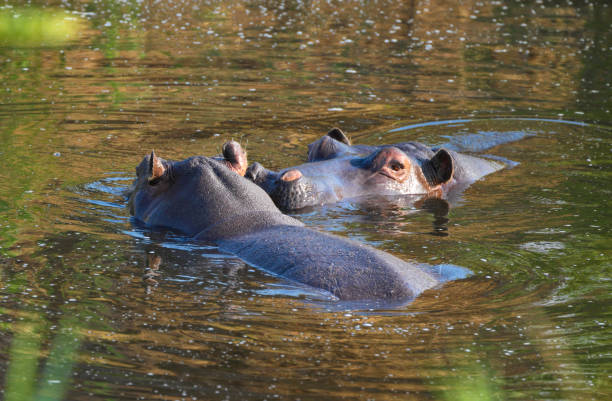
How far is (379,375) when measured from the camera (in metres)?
4.48

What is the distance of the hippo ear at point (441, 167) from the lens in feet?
29.3

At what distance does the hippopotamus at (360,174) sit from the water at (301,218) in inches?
8.6

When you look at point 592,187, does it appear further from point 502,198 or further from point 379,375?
point 379,375

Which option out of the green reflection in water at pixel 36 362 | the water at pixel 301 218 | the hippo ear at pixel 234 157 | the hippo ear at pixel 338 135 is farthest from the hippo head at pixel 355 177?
the green reflection in water at pixel 36 362

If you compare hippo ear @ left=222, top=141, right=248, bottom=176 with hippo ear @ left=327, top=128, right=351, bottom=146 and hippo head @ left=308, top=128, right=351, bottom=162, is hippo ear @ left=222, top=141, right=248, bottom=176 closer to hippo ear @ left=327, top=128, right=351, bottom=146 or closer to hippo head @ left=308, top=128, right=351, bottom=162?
hippo head @ left=308, top=128, right=351, bottom=162

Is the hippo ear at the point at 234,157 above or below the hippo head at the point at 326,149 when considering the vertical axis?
above

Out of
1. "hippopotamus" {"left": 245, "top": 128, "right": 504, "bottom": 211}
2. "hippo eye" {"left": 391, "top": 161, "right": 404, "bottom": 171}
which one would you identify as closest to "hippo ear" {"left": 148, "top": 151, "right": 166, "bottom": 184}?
"hippopotamus" {"left": 245, "top": 128, "right": 504, "bottom": 211}

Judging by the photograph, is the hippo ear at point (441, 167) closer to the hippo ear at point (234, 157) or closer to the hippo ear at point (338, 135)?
the hippo ear at point (338, 135)

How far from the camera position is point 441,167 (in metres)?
9.08

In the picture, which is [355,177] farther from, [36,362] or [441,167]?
[36,362]

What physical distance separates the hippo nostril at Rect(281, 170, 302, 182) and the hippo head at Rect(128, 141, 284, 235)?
84 cm

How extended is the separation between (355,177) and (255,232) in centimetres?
252

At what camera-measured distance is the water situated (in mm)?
4539

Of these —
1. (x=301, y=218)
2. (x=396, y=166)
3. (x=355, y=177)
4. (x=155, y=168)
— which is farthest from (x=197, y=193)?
(x=396, y=166)
